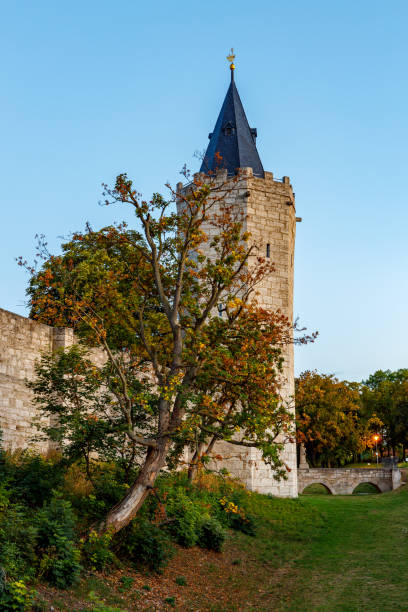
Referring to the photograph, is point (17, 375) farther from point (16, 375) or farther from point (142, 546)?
point (142, 546)

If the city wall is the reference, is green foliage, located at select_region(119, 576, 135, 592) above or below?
below

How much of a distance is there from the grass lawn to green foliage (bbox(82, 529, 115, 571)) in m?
0.28

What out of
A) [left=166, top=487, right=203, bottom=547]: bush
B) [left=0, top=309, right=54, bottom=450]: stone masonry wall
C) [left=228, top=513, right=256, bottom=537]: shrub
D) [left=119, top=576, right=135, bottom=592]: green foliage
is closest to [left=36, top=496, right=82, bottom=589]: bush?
[left=119, top=576, right=135, bottom=592]: green foliage

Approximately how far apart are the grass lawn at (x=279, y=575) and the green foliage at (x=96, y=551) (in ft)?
0.93

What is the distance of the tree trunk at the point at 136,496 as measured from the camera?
11703 mm

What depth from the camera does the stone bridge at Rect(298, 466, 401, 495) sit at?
127 feet

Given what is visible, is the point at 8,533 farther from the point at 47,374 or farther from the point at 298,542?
the point at 298,542

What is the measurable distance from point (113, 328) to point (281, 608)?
6488 mm

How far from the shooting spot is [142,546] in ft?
41.2

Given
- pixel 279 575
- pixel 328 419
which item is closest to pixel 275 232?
pixel 279 575

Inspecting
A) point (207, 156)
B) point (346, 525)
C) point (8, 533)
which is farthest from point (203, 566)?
point (207, 156)

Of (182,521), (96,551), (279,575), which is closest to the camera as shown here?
(96,551)

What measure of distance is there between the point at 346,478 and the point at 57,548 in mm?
31623

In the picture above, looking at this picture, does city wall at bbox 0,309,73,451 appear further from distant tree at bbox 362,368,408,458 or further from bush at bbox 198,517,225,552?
distant tree at bbox 362,368,408,458
